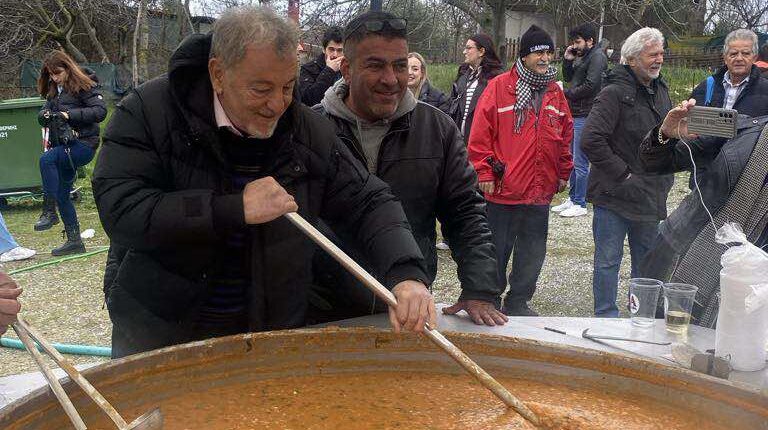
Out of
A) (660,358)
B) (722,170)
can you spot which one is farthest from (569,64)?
(660,358)

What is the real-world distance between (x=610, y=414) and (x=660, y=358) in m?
0.37

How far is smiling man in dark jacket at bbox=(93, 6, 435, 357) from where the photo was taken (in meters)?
1.62

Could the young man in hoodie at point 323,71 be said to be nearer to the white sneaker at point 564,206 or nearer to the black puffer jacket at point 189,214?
the black puffer jacket at point 189,214

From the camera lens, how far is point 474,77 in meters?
5.80

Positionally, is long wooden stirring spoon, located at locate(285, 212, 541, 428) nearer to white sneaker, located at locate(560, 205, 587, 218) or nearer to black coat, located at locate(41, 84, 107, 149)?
black coat, located at locate(41, 84, 107, 149)

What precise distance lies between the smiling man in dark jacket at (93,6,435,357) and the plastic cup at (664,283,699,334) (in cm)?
76

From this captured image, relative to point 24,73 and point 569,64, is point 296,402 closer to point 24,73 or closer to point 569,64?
point 569,64

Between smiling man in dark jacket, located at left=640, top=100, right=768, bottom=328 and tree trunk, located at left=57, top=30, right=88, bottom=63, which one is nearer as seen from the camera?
smiling man in dark jacket, located at left=640, top=100, right=768, bottom=328

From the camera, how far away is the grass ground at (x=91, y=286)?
441cm

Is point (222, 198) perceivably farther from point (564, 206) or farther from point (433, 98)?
point (564, 206)

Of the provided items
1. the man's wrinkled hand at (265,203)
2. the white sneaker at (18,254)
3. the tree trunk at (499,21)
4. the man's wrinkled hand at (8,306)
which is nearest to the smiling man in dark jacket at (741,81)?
the man's wrinkled hand at (265,203)

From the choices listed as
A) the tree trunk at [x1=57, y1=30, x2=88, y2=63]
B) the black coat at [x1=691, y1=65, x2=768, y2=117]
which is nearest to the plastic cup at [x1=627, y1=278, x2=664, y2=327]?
the black coat at [x1=691, y1=65, x2=768, y2=117]

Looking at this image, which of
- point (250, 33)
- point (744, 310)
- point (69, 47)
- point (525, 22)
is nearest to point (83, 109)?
point (250, 33)

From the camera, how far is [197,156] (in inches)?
67.8
